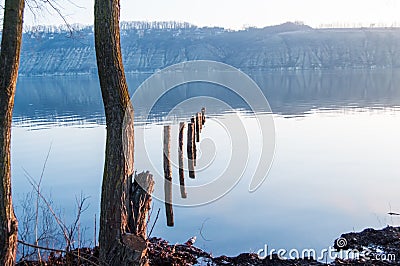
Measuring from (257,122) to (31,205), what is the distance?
59.0 ft

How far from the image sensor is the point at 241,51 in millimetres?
141250

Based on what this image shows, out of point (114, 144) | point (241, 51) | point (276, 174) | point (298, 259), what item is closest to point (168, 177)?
point (276, 174)

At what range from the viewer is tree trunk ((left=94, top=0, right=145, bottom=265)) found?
5.59 meters

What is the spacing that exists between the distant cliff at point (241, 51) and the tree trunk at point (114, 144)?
392 ft

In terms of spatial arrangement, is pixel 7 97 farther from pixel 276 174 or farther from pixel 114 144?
pixel 276 174

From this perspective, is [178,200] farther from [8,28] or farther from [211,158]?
[8,28]

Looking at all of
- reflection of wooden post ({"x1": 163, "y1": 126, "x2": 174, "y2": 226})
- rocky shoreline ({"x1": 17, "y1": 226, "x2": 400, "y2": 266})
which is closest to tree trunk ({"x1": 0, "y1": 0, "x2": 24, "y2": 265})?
rocky shoreline ({"x1": 17, "y1": 226, "x2": 400, "y2": 266})

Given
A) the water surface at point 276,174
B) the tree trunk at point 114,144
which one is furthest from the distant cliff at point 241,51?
the tree trunk at point 114,144

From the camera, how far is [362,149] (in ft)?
68.0

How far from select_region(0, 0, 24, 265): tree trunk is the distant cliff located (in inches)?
4706

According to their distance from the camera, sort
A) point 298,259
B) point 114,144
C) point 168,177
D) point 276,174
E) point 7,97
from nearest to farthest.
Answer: point 7,97, point 114,144, point 298,259, point 168,177, point 276,174

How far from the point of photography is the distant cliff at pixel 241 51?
129625 millimetres

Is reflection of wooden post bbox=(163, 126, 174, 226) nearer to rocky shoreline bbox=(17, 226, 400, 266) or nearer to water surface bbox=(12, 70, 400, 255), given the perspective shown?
water surface bbox=(12, 70, 400, 255)

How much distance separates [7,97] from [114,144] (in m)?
1.43
